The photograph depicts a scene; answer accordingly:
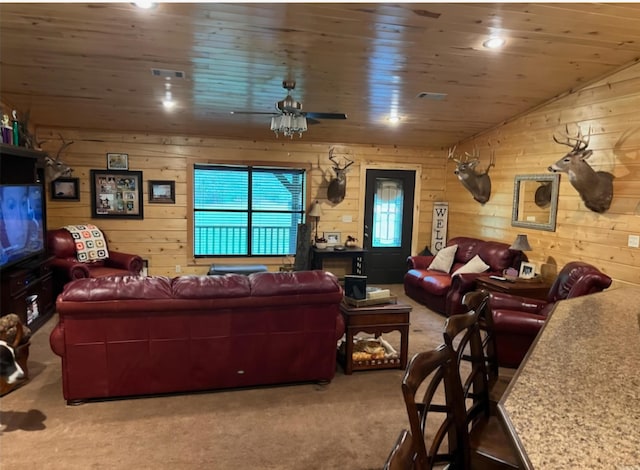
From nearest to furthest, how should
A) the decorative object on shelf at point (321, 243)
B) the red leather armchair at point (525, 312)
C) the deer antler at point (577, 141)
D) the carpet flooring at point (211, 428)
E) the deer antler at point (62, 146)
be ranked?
the carpet flooring at point (211, 428) → the red leather armchair at point (525, 312) → the deer antler at point (577, 141) → the deer antler at point (62, 146) → the decorative object on shelf at point (321, 243)

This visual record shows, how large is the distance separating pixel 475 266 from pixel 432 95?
2.22 metres

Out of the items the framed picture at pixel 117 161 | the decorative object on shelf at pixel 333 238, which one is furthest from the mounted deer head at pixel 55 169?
the decorative object on shelf at pixel 333 238

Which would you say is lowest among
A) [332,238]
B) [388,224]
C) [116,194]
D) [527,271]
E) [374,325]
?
[374,325]

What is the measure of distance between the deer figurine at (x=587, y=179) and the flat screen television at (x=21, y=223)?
17.7 feet

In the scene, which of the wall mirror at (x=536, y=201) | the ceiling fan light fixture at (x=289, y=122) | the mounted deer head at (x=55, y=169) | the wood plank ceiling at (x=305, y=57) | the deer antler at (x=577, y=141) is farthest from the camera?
the mounted deer head at (x=55, y=169)

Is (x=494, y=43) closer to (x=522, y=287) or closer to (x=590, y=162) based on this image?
(x=590, y=162)

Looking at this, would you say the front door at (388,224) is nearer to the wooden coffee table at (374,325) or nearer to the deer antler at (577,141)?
the deer antler at (577,141)

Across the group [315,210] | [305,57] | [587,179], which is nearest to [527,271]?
[587,179]

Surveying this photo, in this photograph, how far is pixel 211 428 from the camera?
277 centimetres

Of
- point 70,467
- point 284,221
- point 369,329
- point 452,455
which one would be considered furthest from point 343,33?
point 284,221

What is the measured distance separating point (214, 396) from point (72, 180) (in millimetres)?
4615

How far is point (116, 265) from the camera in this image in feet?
19.9

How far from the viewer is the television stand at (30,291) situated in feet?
13.2

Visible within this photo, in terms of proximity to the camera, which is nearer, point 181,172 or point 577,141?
point 577,141
